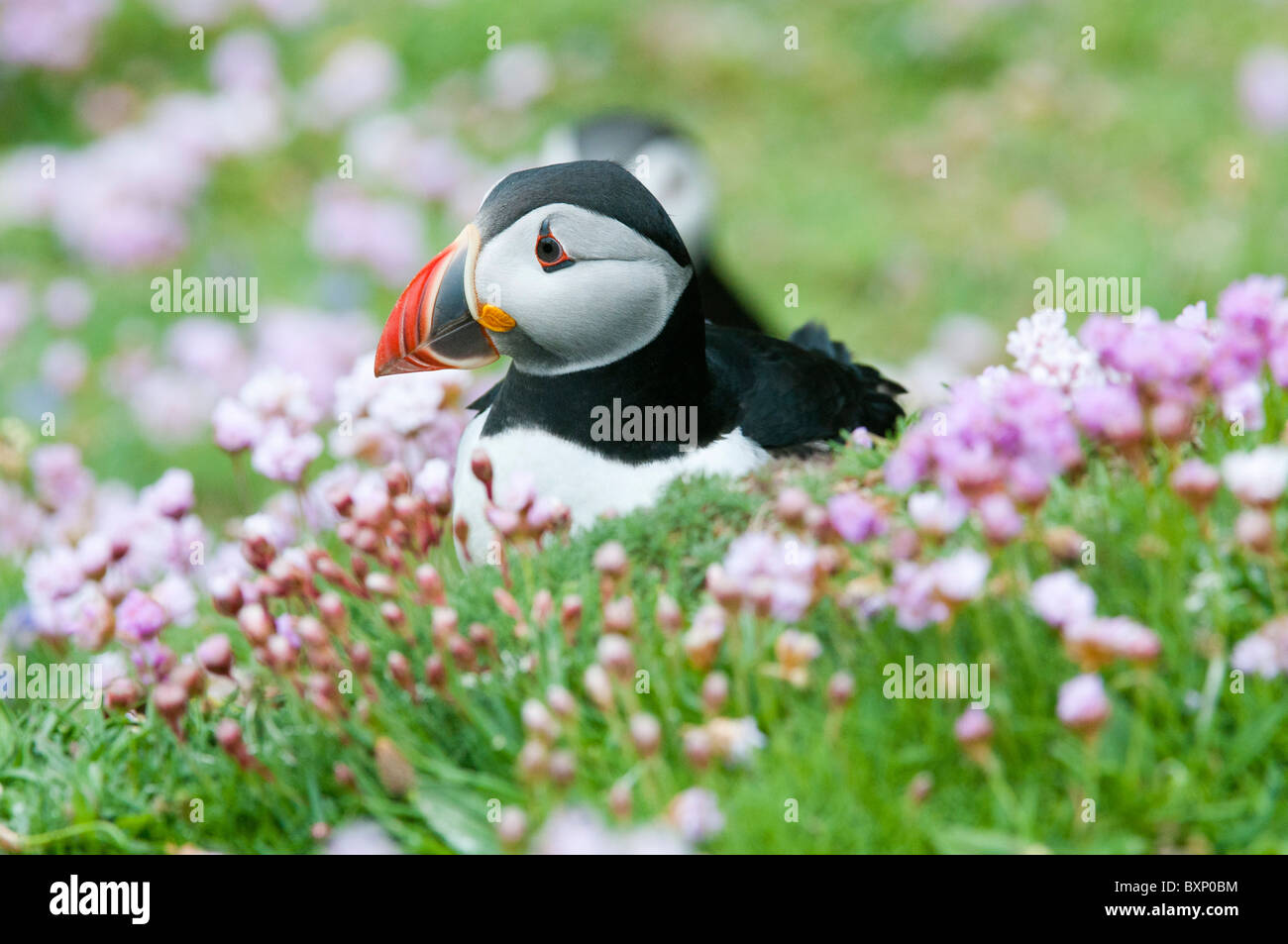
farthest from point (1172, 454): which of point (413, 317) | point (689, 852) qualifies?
point (413, 317)

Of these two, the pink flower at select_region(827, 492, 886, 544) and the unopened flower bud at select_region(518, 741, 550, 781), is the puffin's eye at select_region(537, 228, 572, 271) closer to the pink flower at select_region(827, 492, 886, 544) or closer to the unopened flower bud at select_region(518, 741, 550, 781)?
the pink flower at select_region(827, 492, 886, 544)

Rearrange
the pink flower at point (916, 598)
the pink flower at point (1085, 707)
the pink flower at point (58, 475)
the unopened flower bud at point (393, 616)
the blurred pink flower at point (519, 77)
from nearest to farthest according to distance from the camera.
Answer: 1. the pink flower at point (1085, 707)
2. the pink flower at point (916, 598)
3. the unopened flower bud at point (393, 616)
4. the pink flower at point (58, 475)
5. the blurred pink flower at point (519, 77)

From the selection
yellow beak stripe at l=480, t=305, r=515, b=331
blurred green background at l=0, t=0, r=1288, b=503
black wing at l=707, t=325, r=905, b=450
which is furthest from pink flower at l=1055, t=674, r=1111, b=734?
blurred green background at l=0, t=0, r=1288, b=503

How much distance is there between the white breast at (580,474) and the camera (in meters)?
3.06

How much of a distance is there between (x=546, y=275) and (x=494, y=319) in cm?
15

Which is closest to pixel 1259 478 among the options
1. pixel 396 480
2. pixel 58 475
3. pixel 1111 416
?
pixel 1111 416

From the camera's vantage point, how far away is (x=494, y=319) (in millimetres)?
→ 3018

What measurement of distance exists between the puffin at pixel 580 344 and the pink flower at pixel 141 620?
62 centimetres

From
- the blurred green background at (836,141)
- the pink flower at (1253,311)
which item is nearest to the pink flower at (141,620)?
the pink flower at (1253,311)

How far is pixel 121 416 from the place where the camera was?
21.6ft

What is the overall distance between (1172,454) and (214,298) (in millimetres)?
5699

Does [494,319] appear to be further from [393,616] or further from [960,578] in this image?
[960,578]

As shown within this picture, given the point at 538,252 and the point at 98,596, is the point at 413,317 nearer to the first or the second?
the point at 538,252

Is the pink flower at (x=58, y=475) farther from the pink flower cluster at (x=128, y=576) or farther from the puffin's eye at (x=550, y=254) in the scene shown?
the puffin's eye at (x=550, y=254)
